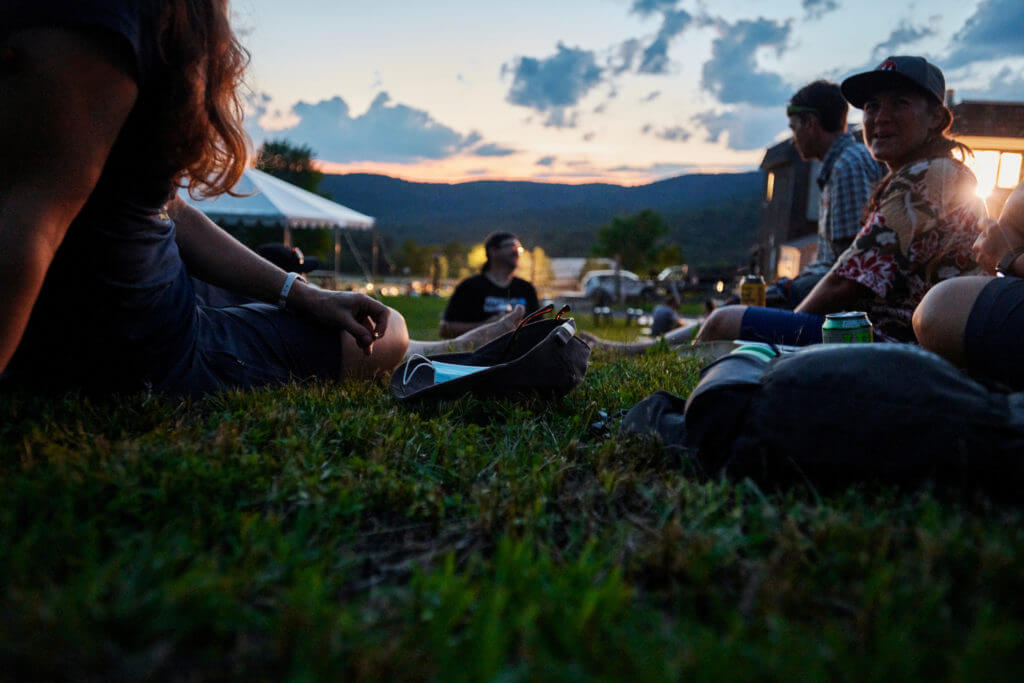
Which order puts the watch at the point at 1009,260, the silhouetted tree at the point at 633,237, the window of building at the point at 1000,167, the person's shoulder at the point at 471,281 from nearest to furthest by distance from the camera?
the watch at the point at 1009,260, the person's shoulder at the point at 471,281, the window of building at the point at 1000,167, the silhouetted tree at the point at 633,237

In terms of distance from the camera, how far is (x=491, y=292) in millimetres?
6570

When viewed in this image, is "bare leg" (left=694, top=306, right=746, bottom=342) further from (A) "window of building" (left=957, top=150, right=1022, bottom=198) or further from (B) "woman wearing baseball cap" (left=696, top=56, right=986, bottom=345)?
(A) "window of building" (left=957, top=150, right=1022, bottom=198)

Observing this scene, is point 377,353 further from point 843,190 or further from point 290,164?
point 290,164

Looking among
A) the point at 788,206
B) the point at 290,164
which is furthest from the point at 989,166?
the point at 290,164

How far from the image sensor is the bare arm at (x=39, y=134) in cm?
139

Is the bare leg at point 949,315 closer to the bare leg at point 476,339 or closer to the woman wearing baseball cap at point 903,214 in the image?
the woman wearing baseball cap at point 903,214

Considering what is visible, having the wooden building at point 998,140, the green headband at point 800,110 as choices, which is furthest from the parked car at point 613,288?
the green headband at point 800,110

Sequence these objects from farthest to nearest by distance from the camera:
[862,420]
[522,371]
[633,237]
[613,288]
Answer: [633,237]
[613,288]
[522,371]
[862,420]

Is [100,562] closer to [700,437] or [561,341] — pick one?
[700,437]

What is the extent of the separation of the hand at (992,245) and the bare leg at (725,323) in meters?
1.53

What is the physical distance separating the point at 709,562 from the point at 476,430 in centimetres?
106

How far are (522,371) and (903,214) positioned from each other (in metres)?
1.95

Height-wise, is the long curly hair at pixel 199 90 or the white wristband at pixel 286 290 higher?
the long curly hair at pixel 199 90

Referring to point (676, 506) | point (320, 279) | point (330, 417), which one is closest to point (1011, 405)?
point (676, 506)
